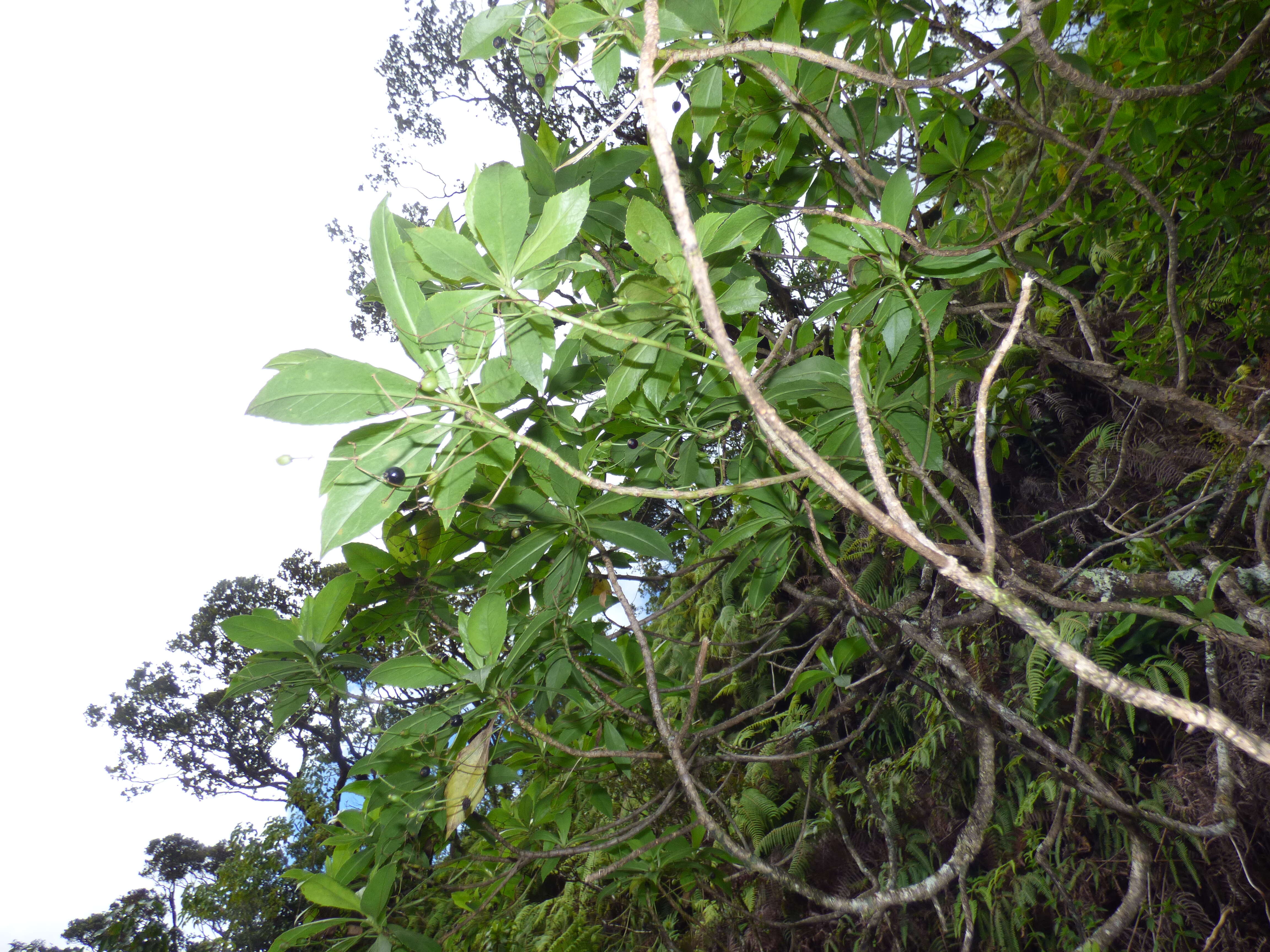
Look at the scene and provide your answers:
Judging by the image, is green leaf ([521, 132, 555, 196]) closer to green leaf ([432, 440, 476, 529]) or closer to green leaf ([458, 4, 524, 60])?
green leaf ([458, 4, 524, 60])

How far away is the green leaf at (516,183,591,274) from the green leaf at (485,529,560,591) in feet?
1.51

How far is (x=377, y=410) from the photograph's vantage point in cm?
67

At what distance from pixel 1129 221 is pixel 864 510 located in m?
2.30

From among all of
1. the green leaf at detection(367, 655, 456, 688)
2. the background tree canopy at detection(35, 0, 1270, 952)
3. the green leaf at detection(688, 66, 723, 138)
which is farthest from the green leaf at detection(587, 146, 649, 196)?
the green leaf at detection(367, 655, 456, 688)

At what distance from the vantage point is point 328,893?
3.95 feet

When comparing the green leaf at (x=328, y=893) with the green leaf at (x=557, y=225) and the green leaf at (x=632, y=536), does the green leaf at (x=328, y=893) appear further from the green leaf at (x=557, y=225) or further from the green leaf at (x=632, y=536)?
the green leaf at (x=557, y=225)

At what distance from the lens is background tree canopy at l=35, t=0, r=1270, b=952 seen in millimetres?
703

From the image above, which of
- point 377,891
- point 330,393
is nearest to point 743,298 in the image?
point 330,393

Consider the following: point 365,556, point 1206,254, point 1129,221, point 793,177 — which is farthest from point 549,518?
point 1206,254

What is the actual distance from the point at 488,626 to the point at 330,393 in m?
0.45

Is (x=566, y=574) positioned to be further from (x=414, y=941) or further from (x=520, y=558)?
(x=414, y=941)

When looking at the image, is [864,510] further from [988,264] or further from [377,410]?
[988,264]

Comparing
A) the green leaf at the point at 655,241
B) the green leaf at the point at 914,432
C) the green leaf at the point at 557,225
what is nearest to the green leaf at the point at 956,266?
the green leaf at the point at 914,432

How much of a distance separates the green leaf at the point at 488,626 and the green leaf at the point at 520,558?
41mm
